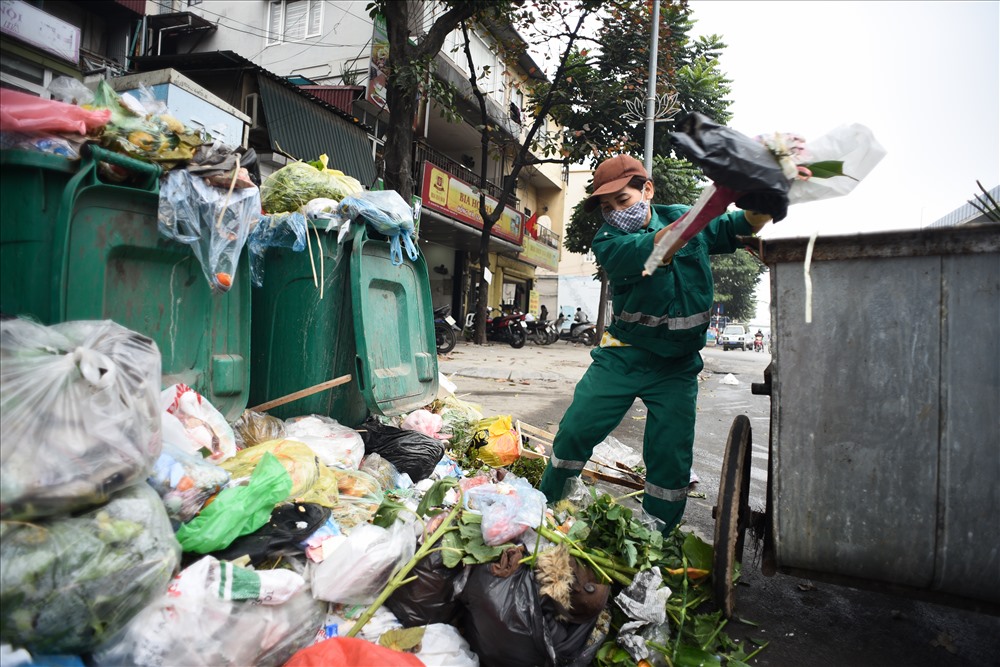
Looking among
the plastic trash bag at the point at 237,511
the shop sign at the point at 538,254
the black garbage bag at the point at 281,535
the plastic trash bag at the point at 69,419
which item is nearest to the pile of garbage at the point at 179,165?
the plastic trash bag at the point at 69,419

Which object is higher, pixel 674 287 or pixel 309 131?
pixel 309 131

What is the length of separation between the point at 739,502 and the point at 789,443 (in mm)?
464

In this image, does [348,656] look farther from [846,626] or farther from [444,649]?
[846,626]

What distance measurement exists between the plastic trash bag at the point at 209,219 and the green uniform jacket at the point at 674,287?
142 cm

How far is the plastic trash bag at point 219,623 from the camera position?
128 cm

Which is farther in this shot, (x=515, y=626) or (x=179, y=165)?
(x=179, y=165)

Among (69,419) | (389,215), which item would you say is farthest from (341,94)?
(69,419)

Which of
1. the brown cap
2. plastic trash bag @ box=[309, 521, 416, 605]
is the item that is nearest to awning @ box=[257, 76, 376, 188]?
the brown cap

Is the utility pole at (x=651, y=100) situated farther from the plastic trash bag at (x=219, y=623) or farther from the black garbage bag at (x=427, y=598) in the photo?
the plastic trash bag at (x=219, y=623)

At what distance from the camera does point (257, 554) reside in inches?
63.1

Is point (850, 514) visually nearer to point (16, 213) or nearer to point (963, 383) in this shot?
point (963, 383)

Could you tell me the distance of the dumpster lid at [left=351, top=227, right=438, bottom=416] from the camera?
8.99ft

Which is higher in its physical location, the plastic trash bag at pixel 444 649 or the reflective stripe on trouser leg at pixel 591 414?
the reflective stripe on trouser leg at pixel 591 414

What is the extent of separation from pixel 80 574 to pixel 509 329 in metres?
14.0
